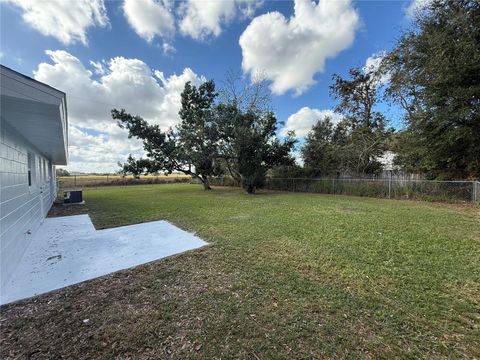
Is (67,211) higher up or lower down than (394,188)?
lower down

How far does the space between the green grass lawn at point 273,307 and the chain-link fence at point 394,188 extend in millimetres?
7175

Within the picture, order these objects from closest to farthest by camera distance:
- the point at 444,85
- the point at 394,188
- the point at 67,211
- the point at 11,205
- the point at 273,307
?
the point at 273,307 → the point at 11,205 → the point at 67,211 → the point at 444,85 → the point at 394,188

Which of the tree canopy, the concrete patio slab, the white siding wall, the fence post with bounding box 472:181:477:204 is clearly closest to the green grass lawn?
the concrete patio slab

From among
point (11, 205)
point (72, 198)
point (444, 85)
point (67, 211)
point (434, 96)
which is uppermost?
point (444, 85)

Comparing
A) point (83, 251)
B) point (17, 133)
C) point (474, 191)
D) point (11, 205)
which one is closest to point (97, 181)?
point (17, 133)

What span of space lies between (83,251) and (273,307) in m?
3.58

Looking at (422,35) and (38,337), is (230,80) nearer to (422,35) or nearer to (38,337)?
(422,35)

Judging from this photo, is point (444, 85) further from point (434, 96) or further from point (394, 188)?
point (394, 188)

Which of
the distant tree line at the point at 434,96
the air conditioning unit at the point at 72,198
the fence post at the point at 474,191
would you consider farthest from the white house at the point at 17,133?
the fence post at the point at 474,191

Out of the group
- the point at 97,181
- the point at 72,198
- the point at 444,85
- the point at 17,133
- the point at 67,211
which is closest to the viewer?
the point at 17,133

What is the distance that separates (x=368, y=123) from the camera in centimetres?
1631

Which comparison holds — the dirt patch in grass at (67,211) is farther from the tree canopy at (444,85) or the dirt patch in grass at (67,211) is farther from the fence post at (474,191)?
the fence post at (474,191)

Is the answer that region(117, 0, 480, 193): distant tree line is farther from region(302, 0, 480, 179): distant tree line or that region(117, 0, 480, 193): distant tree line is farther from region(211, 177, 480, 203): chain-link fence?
region(211, 177, 480, 203): chain-link fence

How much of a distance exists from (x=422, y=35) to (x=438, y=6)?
1.24 m
